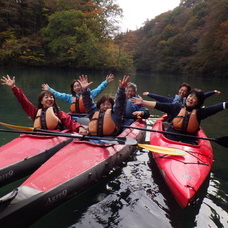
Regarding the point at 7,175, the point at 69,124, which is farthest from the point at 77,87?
the point at 7,175

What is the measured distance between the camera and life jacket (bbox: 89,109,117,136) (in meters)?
3.39

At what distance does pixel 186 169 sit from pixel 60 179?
1542 millimetres

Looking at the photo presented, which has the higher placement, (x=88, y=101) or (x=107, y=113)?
(x=88, y=101)

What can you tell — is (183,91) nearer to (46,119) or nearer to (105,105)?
(105,105)

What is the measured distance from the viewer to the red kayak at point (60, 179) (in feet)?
5.96

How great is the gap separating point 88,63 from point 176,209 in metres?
21.2

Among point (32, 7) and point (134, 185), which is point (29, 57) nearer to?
point (32, 7)

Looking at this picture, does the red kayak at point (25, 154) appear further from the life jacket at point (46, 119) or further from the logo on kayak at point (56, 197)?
the logo on kayak at point (56, 197)

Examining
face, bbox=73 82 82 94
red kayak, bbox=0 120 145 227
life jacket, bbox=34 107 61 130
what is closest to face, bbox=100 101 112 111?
red kayak, bbox=0 120 145 227

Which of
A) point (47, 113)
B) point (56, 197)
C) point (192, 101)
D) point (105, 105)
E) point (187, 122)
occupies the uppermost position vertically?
point (192, 101)

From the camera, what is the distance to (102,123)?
3.40 m

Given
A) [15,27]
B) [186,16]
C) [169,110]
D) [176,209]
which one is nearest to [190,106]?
[169,110]

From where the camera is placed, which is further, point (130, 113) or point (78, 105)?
point (78, 105)

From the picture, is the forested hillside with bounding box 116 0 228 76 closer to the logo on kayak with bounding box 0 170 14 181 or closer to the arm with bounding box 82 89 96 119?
the arm with bounding box 82 89 96 119
